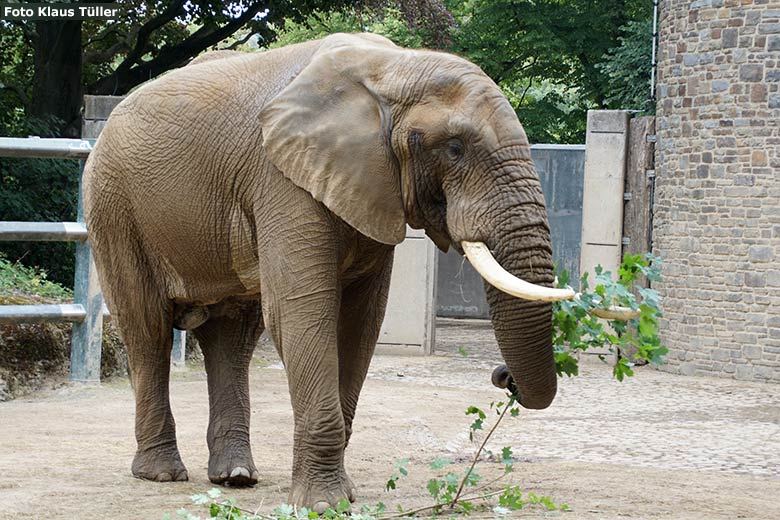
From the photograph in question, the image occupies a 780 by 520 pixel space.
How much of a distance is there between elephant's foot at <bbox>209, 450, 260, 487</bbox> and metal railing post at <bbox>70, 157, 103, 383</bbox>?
12.4 ft

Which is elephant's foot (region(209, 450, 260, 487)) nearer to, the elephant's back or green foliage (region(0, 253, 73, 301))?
the elephant's back

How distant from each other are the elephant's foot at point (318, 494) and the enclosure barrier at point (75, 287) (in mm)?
4576

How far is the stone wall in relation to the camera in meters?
14.5

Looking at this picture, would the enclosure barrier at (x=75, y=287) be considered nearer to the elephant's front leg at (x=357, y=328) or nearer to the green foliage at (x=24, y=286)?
the green foliage at (x=24, y=286)

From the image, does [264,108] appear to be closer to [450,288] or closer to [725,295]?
[725,295]

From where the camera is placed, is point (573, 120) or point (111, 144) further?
point (573, 120)

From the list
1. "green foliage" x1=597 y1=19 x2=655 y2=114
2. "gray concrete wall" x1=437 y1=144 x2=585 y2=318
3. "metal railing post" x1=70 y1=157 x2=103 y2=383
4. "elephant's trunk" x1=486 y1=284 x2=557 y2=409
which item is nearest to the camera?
"elephant's trunk" x1=486 y1=284 x2=557 y2=409

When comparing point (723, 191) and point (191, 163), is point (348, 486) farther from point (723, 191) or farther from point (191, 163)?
point (723, 191)

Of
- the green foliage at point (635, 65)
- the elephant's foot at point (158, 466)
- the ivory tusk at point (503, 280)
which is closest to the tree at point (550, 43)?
the green foliage at point (635, 65)

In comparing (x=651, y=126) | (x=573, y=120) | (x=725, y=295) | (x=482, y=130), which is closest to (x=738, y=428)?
(x=725, y=295)

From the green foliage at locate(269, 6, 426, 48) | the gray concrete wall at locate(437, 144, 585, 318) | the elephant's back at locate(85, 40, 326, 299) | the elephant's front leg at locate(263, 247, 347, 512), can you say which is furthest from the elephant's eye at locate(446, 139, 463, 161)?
the green foliage at locate(269, 6, 426, 48)

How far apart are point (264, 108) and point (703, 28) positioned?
975 centimetres

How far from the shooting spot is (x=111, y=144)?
23.3ft

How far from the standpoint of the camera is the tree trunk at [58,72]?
59.8 ft
